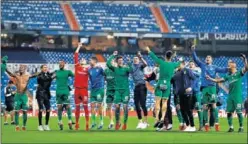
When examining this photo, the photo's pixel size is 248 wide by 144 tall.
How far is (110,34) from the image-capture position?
59062 millimetres

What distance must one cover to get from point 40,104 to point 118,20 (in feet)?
115

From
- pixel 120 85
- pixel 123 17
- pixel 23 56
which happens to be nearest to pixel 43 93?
pixel 120 85

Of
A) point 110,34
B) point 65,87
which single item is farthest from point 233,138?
point 110,34

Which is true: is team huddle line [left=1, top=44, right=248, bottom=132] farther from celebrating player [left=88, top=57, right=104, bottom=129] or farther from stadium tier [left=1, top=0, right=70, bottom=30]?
stadium tier [left=1, top=0, right=70, bottom=30]

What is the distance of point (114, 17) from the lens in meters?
61.8

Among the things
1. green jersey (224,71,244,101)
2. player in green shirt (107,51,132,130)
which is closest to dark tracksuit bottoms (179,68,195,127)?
green jersey (224,71,244,101)

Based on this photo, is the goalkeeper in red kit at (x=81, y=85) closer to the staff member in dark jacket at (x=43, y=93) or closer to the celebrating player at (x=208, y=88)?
the staff member in dark jacket at (x=43, y=93)

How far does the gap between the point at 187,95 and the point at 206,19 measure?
3862cm

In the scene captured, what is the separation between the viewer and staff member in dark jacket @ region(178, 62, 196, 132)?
25.6 meters

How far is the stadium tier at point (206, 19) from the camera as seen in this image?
62.6 meters

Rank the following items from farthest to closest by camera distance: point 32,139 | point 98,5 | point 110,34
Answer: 1. point 98,5
2. point 110,34
3. point 32,139

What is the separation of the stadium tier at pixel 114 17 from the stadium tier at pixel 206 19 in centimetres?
178

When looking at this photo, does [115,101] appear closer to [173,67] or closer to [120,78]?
[120,78]

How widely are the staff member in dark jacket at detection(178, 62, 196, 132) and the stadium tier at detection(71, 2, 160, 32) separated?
33.5 metres
